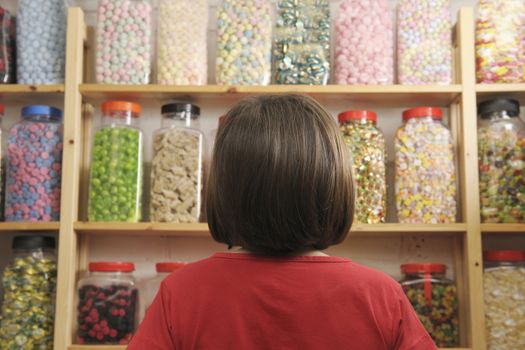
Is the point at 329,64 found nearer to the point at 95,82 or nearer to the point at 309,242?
the point at 95,82

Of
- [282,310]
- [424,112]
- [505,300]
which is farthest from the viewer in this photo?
[424,112]

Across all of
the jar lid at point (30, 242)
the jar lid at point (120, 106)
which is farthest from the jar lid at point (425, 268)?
the jar lid at point (30, 242)

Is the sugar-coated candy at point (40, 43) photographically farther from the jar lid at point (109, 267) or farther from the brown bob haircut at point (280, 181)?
the brown bob haircut at point (280, 181)

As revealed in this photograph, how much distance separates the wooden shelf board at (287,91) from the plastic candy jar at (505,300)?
405mm

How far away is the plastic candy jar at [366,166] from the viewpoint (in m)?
1.67

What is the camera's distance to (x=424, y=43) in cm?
173

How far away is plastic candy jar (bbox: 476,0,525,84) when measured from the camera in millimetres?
1697

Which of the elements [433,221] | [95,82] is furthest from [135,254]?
[433,221]

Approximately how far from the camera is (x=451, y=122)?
71.6 inches

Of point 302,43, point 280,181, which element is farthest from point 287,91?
point 280,181

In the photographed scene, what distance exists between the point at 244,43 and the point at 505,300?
0.85m

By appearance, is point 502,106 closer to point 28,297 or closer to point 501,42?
point 501,42

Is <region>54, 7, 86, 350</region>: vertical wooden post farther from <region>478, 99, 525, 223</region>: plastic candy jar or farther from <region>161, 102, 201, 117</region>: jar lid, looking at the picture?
<region>478, 99, 525, 223</region>: plastic candy jar

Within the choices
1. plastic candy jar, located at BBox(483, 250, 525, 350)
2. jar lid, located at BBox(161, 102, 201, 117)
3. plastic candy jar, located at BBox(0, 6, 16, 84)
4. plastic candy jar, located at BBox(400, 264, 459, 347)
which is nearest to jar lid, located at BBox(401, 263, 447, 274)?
plastic candy jar, located at BBox(400, 264, 459, 347)
